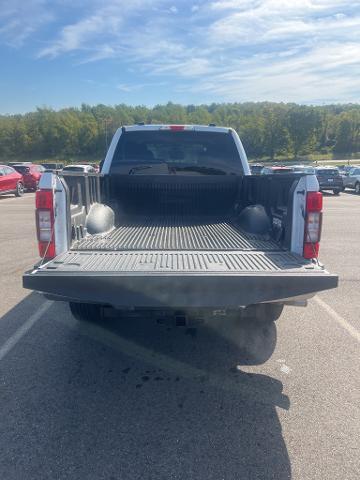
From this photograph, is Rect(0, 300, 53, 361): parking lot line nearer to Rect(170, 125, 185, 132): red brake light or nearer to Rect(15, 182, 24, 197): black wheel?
Rect(170, 125, 185, 132): red brake light

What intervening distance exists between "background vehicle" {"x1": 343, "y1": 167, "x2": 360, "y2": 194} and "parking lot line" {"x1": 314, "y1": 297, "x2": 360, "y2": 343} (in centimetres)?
2348

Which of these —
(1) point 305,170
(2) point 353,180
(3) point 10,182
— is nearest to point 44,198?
(1) point 305,170

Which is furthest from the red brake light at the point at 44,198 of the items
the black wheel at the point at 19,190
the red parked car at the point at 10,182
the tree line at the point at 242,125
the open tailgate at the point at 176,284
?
the tree line at the point at 242,125

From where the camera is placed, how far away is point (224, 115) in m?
84.1

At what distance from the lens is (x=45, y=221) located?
3.36m

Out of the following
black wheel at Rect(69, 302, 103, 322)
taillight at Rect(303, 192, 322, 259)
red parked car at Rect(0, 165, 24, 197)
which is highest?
taillight at Rect(303, 192, 322, 259)

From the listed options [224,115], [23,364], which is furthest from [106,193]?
[224,115]

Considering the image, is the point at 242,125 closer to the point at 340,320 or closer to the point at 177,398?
the point at 340,320

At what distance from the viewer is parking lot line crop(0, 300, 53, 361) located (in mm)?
4074

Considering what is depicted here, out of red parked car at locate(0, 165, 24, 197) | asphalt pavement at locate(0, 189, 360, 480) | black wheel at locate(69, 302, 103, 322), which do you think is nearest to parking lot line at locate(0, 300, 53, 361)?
asphalt pavement at locate(0, 189, 360, 480)

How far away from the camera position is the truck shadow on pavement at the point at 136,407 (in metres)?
2.55

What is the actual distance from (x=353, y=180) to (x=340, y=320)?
25062 mm

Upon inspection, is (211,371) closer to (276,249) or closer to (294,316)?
(276,249)

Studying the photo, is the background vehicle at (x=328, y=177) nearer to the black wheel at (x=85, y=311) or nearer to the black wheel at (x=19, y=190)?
the black wheel at (x=19, y=190)
